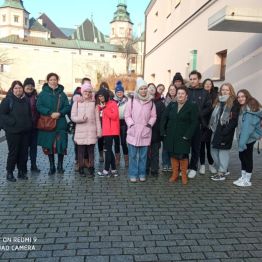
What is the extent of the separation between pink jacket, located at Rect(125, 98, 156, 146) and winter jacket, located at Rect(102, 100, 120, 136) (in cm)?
28

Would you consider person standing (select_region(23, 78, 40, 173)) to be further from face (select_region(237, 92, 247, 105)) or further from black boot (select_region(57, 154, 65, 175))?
face (select_region(237, 92, 247, 105))

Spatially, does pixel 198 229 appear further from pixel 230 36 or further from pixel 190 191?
pixel 230 36

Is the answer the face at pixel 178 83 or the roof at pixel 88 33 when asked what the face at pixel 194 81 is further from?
the roof at pixel 88 33

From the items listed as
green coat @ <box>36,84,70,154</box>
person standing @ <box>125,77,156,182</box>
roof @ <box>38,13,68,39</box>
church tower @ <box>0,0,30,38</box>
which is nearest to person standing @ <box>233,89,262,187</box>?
person standing @ <box>125,77,156,182</box>

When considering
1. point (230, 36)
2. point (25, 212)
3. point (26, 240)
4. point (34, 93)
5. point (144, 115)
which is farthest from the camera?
point (230, 36)

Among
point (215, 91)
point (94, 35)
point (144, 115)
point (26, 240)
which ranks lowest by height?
point (26, 240)

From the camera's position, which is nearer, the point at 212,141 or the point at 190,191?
the point at 190,191

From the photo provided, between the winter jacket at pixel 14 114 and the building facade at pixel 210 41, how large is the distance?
482 centimetres

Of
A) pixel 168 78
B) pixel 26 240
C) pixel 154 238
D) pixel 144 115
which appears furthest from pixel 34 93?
pixel 168 78

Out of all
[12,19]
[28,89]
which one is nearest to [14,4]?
[12,19]

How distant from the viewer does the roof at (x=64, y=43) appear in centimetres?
7938

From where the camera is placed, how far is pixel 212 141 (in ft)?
21.2

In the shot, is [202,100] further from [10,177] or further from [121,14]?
[121,14]

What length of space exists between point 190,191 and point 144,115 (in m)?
1.59
